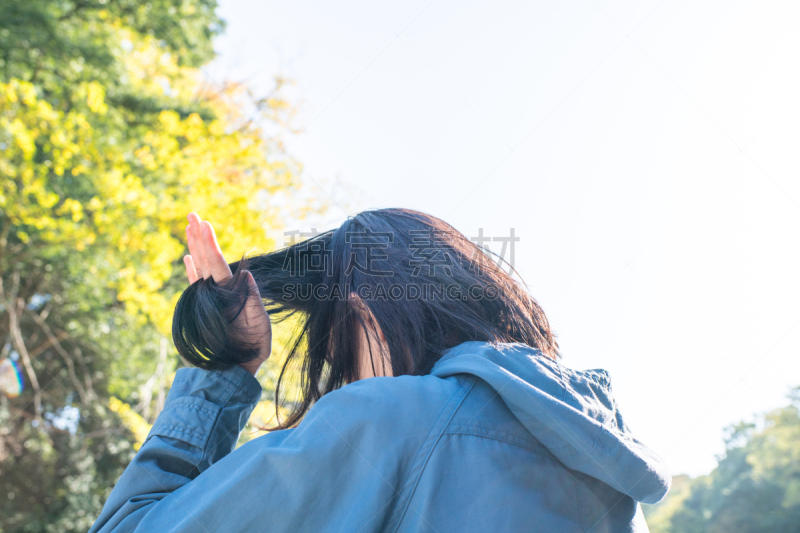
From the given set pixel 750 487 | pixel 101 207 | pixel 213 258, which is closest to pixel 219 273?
pixel 213 258

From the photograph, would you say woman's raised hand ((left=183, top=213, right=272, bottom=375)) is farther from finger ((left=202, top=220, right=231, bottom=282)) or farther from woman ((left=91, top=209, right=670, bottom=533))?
woman ((left=91, top=209, right=670, bottom=533))

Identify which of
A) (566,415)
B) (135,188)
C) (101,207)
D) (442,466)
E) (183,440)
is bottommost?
(101,207)

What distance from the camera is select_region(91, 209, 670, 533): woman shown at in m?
0.65

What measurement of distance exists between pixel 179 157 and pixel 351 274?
4024 millimetres

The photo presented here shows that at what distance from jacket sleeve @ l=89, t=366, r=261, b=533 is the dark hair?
0.19ft

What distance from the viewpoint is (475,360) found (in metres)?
0.73

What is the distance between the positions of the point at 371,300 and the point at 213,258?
434 millimetres

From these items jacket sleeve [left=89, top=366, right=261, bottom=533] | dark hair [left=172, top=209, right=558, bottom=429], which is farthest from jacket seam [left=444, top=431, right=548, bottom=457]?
jacket sleeve [left=89, top=366, right=261, bottom=533]

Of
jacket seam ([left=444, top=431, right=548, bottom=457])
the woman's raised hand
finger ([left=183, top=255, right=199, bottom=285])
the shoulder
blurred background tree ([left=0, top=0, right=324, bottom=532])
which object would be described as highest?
jacket seam ([left=444, top=431, right=548, bottom=457])

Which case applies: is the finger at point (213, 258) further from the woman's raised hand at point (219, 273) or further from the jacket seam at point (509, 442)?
the jacket seam at point (509, 442)

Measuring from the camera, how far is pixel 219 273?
3.89ft

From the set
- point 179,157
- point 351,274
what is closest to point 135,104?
point 179,157

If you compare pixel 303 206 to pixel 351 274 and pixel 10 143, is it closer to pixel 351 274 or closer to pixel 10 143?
pixel 10 143

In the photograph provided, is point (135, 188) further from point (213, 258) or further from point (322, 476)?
point (322, 476)
